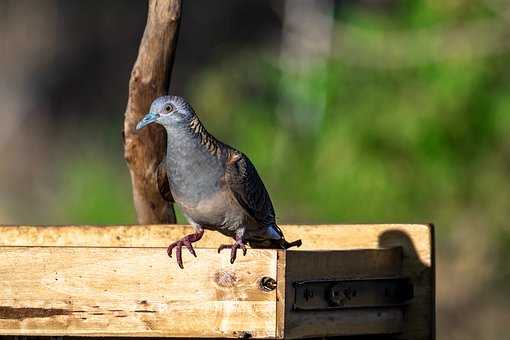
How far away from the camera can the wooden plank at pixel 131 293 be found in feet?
12.6

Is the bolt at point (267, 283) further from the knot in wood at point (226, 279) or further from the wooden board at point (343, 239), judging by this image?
the wooden board at point (343, 239)

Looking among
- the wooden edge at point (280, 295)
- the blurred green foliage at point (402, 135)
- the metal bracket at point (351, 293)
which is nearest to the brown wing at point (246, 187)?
the metal bracket at point (351, 293)

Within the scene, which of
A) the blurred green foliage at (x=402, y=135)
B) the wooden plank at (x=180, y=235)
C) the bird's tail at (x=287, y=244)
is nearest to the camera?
the bird's tail at (x=287, y=244)

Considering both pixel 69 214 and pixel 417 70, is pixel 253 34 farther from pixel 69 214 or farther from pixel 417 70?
pixel 417 70

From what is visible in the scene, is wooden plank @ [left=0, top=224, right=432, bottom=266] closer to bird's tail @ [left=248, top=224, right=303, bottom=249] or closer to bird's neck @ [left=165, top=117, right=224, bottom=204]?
bird's tail @ [left=248, top=224, right=303, bottom=249]

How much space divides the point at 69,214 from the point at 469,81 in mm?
3500

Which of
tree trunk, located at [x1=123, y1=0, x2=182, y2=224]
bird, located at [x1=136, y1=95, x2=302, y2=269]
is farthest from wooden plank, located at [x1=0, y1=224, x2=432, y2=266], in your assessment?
bird, located at [x1=136, y1=95, x2=302, y2=269]

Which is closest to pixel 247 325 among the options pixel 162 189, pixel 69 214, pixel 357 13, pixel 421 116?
pixel 162 189

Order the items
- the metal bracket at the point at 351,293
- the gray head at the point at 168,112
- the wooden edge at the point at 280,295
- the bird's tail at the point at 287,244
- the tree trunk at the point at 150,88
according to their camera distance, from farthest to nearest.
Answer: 1. the tree trunk at the point at 150,88
2. the bird's tail at the point at 287,244
3. the gray head at the point at 168,112
4. the metal bracket at the point at 351,293
5. the wooden edge at the point at 280,295

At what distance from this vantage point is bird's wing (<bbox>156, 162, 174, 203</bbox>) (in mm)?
4855

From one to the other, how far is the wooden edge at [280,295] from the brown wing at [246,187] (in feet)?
2.46

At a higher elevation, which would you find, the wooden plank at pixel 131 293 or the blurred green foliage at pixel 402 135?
the blurred green foliage at pixel 402 135

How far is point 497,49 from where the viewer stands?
734cm

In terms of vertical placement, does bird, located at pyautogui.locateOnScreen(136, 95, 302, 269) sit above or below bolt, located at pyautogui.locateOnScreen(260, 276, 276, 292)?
above
